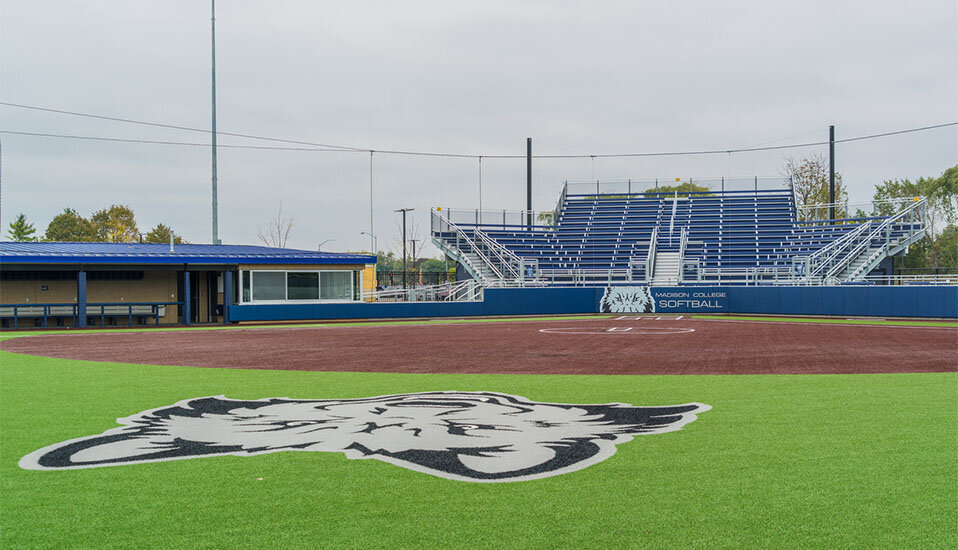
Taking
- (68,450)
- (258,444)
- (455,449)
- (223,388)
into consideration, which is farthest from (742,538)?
(223,388)

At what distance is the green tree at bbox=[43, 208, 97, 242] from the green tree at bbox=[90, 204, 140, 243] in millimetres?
843

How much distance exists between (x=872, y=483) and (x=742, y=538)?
5.98ft

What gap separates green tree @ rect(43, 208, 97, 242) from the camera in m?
76.2

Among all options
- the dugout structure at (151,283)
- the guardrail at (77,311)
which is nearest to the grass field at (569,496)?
the dugout structure at (151,283)

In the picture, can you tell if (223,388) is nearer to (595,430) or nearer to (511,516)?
(595,430)

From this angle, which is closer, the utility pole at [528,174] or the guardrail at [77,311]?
the guardrail at [77,311]

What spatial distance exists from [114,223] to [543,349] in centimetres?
7124

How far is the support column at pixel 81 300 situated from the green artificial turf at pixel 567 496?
83.9 ft

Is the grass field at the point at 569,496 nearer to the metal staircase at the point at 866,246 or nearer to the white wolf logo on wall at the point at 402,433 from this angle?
the white wolf logo on wall at the point at 402,433

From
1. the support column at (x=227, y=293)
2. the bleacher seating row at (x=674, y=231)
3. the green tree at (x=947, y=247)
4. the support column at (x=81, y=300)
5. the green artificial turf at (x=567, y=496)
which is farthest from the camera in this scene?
the green tree at (x=947, y=247)

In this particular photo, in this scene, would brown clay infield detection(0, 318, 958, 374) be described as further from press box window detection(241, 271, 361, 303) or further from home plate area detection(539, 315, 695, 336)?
press box window detection(241, 271, 361, 303)

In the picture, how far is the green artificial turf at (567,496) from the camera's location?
4777 mm

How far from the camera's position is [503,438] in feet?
25.5

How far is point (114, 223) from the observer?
78.3 metres
